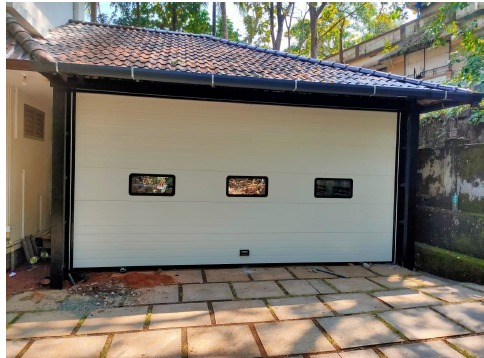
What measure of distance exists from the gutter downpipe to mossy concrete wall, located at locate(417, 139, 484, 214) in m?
0.80

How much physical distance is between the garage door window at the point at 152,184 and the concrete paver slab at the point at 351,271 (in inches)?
111

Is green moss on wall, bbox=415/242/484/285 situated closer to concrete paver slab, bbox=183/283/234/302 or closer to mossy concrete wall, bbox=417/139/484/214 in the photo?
mossy concrete wall, bbox=417/139/484/214

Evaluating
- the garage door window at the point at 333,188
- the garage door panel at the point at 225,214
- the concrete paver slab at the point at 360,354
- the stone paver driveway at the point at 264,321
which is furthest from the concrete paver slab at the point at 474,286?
the concrete paver slab at the point at 360,354

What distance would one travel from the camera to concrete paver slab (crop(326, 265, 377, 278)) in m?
4.75

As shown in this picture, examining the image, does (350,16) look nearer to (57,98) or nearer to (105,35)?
(105,35)

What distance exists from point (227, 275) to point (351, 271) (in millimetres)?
1955

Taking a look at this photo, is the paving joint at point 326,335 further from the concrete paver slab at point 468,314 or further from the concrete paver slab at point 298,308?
the concrete paver slab at point 468,314

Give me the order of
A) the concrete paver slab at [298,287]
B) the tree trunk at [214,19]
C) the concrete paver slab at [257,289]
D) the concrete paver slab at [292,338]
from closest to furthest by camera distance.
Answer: the concrete paver slab at [292,338] → the concrete paver slab at [257,289] → the concrete paver slab at [298,287] → the tree trunk at [214,19]

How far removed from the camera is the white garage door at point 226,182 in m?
4.59

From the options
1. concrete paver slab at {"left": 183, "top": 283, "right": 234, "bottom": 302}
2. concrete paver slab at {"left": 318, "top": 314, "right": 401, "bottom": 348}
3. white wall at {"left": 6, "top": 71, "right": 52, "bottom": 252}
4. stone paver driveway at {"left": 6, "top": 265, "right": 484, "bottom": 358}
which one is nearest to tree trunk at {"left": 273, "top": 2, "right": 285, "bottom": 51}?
white wall at {"left": 6, "top": 71, "right": 52, "bottom": 252}

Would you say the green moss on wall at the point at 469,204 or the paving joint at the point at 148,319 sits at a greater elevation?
the green moss on wall at the point at 469,204

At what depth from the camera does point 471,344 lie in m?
2.71

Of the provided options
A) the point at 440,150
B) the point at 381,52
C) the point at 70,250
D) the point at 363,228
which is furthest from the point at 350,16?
the point at 70,250

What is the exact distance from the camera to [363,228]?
5.36 m
